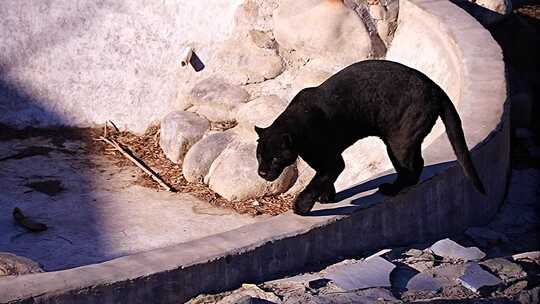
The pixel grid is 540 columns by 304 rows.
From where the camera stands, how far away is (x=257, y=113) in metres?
8.50

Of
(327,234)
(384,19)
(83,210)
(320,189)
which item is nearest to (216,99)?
(384,19)

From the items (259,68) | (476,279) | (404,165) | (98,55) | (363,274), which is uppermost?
(98,55)

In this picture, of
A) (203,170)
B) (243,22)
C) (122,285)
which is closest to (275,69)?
(243,22)

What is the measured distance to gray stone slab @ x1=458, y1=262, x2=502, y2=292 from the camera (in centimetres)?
501

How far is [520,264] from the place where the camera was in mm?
5438

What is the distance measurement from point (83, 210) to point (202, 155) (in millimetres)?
1123

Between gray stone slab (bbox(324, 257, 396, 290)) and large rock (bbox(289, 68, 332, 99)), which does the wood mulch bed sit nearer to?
large rock (bbox(289, 68, 332, 99))

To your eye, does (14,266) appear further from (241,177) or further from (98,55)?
(98,55)

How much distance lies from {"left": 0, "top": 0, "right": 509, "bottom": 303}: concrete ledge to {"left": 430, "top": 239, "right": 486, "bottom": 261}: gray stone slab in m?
0.24

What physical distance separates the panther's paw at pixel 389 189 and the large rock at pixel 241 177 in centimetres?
237

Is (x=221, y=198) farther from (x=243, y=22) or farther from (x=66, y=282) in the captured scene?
(x=66, y=282)

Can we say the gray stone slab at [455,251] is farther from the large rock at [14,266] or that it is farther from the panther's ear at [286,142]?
the large rock at [14,266]

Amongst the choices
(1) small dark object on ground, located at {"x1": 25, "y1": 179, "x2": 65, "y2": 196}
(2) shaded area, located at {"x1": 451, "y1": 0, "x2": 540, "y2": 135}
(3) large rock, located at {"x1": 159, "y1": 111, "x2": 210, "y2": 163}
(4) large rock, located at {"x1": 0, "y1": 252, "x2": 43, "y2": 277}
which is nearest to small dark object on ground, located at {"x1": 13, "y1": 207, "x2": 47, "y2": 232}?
(1) small dark object on ground, located at {"x1": 25, "y1": 179, "x2": 65, "y2": 196}

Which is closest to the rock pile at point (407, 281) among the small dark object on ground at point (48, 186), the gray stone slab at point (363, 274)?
the gray stone slab at point (363, 274)
